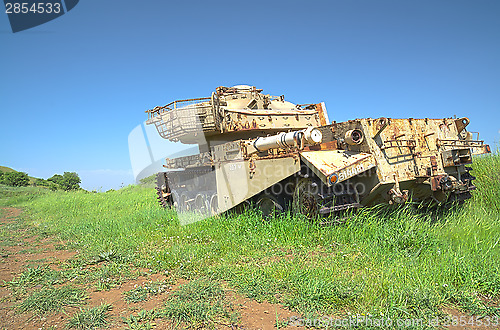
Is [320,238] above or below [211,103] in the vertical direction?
below

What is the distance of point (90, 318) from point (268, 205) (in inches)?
178

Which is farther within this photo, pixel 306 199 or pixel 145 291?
pixel 306 199

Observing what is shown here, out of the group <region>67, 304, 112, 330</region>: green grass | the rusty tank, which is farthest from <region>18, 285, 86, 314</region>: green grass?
the rusty tank

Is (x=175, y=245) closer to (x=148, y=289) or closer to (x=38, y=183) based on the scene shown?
(x=148, y=289)

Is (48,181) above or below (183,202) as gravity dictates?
above

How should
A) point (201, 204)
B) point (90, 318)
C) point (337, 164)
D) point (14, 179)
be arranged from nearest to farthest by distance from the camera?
point (90, 318), point (337, 164), point (201, 204), point (14, 179)

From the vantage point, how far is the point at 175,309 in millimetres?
3518

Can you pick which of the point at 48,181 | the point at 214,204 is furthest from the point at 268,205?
the point at 48,181

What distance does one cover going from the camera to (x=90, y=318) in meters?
3.49

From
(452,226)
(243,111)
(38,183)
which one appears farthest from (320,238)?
(38,183)

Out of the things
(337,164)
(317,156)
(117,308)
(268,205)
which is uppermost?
(317,156)

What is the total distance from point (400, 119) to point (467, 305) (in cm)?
361

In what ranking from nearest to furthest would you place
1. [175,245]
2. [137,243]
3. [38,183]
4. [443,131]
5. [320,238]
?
[320,238]
[175,245]
[137,243]
[443,131]
[38,183]

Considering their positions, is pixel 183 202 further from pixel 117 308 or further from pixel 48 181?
pixel 48 181
